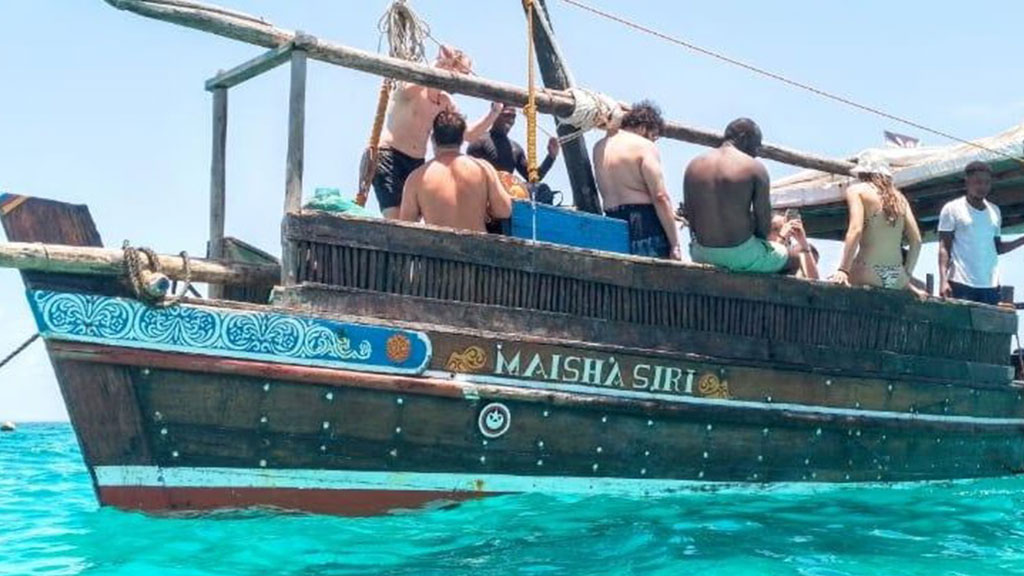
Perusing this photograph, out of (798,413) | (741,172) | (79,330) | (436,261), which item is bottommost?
(798,413)

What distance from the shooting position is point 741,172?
6680mm

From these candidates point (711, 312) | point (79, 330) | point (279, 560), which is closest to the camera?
point (279, 560)

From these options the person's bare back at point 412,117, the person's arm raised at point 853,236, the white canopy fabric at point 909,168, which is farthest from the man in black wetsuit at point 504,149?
the white canopy fabric at point 909,168

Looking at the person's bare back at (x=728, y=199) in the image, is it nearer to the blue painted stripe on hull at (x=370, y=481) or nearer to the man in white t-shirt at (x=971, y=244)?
the blue painted stripe on hull at (x=370, y=481)

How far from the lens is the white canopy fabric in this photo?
30.6 ft

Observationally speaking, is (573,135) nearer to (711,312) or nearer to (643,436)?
(711,312)

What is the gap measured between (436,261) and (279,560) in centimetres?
193

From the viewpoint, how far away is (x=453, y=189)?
6.17 m

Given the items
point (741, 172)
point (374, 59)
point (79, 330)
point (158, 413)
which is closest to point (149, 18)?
point (374, 59)

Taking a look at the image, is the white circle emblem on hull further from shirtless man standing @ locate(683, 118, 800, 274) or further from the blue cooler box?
shirtless man standing @ locate(683, 118, 800, 274)

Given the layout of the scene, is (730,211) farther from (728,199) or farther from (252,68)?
(252,68)

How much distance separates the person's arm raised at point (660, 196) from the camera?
684 centimetres

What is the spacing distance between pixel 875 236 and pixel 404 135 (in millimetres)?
3549

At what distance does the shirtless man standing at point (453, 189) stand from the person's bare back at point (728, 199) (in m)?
1.37
